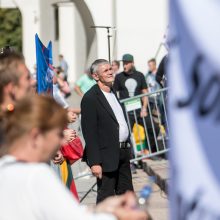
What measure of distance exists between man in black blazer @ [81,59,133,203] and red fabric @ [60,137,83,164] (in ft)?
1.72

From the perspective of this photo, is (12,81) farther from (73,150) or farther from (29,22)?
(29,22)

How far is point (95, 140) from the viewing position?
9617mm

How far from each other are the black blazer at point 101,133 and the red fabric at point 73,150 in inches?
21.1

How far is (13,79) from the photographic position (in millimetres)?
5309

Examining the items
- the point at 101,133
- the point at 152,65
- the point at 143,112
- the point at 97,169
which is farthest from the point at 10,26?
the point at 97,169

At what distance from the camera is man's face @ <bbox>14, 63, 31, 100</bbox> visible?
17.4 feet

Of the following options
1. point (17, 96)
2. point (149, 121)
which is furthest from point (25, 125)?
point (149, 121)

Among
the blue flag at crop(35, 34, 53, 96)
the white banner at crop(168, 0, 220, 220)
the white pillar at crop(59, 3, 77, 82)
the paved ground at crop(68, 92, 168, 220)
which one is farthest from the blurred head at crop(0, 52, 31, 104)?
the white pillar at crop(59, 3, 77, 82)

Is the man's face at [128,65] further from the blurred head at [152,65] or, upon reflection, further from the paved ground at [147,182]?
the blurred head at [152,65]

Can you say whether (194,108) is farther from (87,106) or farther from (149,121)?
(149,121)

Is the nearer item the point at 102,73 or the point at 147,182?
the point at 102,73

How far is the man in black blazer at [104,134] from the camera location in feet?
31.5

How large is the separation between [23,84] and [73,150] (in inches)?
145

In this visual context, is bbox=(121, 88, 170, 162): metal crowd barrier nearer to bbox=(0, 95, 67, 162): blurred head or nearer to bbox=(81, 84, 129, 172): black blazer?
bbox=(81, 84, 129, 172): black blazer
